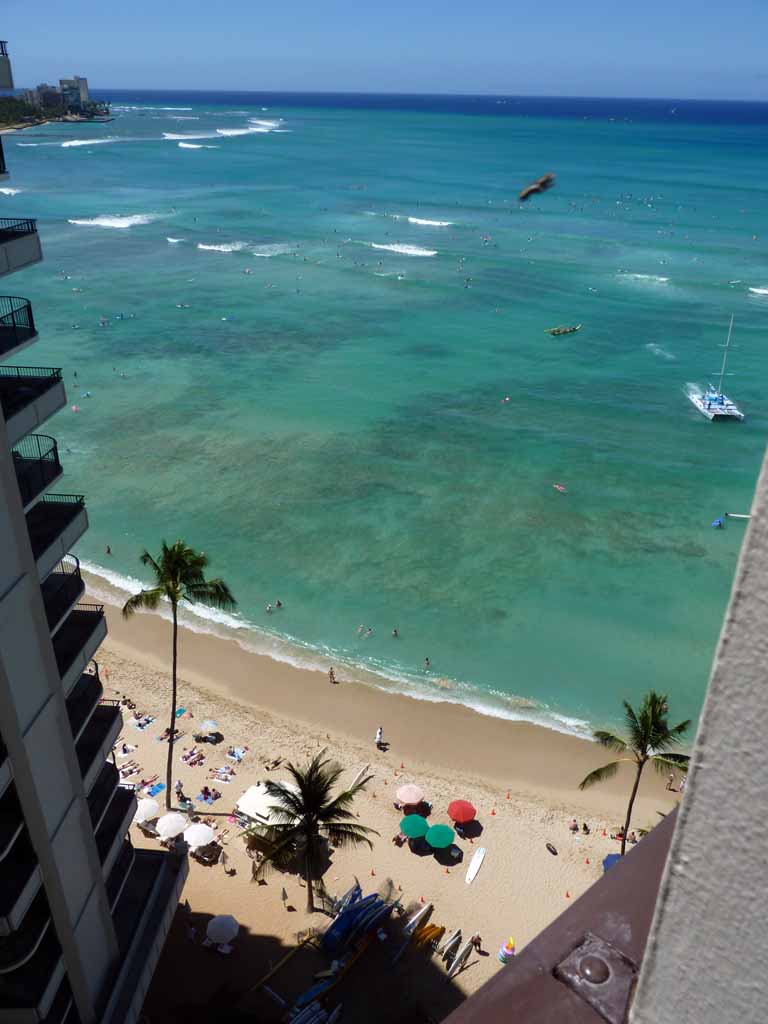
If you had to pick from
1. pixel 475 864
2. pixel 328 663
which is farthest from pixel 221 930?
pixel 328 663

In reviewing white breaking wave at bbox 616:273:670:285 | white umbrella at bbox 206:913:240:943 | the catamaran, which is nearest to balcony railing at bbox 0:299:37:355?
white umbrella at bbox 206:913:240:943

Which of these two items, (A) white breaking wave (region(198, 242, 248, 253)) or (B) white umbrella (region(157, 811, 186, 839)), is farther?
(A) white breaking wave (region(198, 242, 248, 253))

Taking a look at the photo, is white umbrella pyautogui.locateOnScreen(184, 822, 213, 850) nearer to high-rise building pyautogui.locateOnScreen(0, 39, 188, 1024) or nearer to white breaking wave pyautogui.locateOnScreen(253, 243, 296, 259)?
high-rise building pyautogui.locateOnScreen(0, 39, 188, 1024)

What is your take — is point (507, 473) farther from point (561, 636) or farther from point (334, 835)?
point (334, 835)

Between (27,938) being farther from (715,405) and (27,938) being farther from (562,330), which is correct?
(562,330)

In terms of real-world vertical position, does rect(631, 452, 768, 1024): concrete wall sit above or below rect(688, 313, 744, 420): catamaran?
above

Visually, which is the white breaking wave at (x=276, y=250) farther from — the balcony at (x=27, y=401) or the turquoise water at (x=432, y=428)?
the balcony at (x=27, y=401)

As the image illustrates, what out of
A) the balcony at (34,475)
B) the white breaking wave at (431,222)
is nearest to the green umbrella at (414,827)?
the balcony at (34,475)
